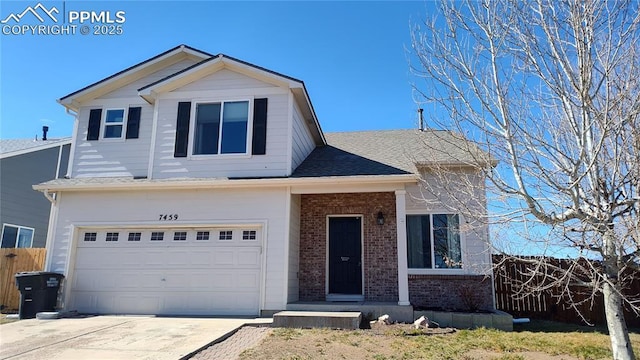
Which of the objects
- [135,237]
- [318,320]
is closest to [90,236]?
[135,237]

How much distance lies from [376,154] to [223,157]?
172 inches

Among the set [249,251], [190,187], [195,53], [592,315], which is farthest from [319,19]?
[592,315]

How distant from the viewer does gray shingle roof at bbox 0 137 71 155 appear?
51.2 ft

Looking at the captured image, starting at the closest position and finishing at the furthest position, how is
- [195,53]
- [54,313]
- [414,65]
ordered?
[414,65]
[54,313]
[195,53]

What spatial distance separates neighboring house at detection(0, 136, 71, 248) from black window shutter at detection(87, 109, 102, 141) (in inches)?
219

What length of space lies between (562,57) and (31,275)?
11.4 metres

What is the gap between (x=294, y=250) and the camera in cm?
1039

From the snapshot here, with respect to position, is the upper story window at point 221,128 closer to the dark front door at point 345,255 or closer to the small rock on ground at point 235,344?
the dark front door at point 345,255

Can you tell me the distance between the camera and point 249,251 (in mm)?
9750

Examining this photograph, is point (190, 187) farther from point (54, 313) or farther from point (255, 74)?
point (54, 313)

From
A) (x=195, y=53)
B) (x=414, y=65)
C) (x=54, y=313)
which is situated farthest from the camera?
(x=195, y=53)

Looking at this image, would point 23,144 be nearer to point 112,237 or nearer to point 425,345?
point 112,237

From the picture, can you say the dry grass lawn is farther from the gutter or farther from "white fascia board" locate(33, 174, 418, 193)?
the gutter

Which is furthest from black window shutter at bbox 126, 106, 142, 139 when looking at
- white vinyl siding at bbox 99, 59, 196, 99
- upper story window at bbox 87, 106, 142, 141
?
white vinyl siding at bbox 99, 59, 196, 99
